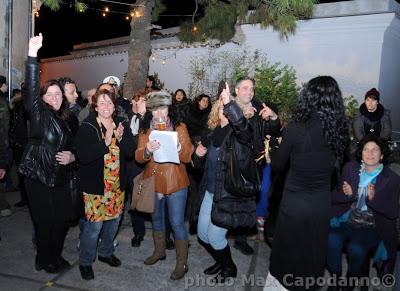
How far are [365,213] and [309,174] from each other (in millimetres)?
1405

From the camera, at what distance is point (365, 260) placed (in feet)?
11.9

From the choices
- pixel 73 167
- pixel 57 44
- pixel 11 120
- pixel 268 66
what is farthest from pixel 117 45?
pixel 57 44

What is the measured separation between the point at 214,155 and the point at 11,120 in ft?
10.9

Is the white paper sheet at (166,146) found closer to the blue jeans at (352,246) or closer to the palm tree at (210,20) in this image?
the blue jeans at (352,246)

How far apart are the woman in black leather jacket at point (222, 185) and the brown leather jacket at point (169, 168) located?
144 millimetres

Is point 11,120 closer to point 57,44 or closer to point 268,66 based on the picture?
point 268,66

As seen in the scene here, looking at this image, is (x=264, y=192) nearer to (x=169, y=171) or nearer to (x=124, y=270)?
(x=169, y=171)

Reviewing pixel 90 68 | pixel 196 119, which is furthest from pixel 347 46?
pixel 90 68

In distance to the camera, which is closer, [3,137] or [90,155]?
[90,155]

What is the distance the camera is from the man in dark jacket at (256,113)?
3.51 m

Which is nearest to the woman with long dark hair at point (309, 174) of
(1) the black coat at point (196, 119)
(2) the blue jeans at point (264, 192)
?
(2) the blue jeans at point (264, 192)

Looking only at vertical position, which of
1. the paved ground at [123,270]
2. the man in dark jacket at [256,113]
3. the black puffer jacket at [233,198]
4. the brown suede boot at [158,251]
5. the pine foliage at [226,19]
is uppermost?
the pine foliage at [226,19]

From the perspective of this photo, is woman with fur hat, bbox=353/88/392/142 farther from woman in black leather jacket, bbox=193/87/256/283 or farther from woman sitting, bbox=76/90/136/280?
woman sitting, bbox=76/90/136/280

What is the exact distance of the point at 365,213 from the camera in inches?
148
